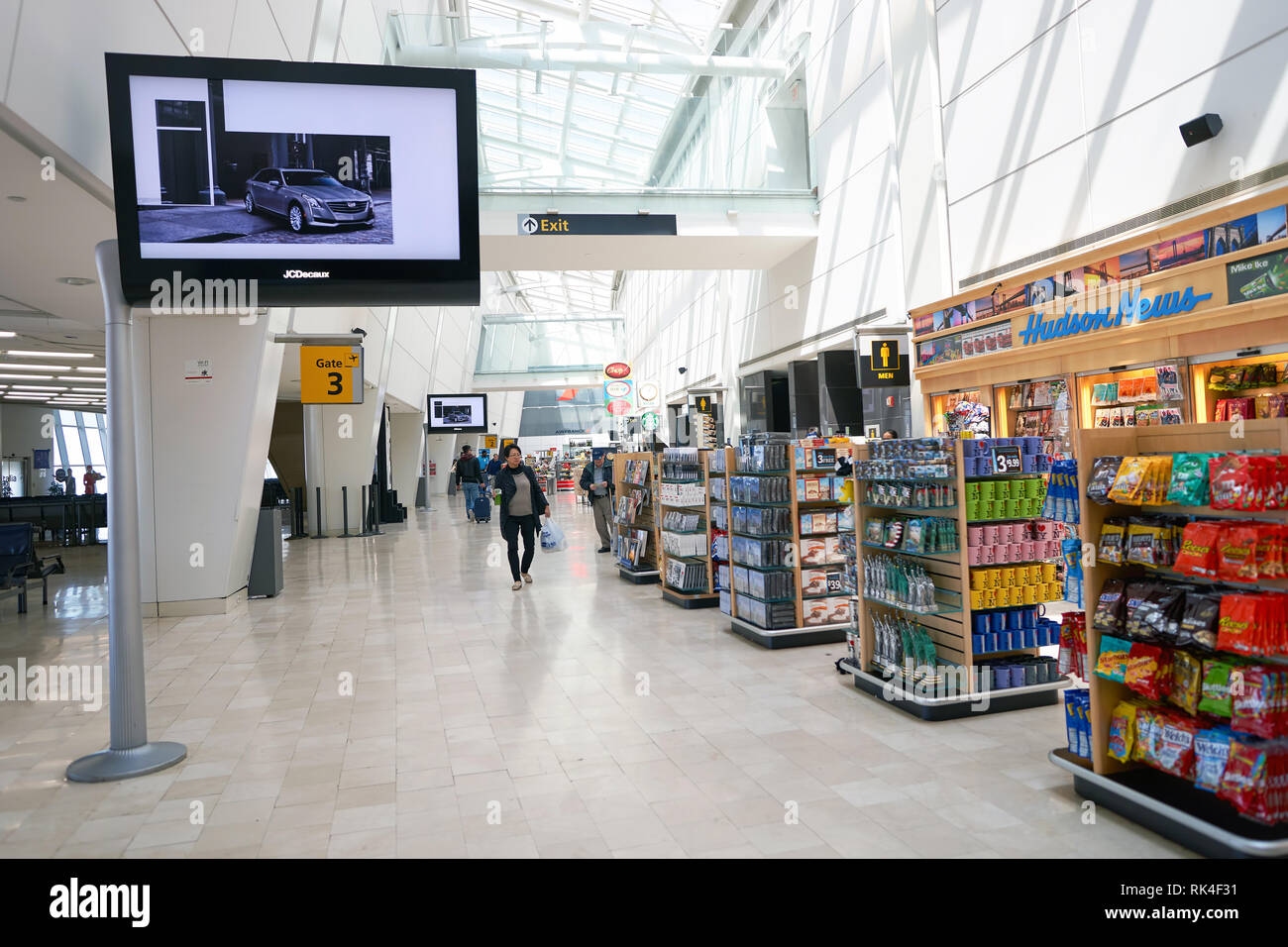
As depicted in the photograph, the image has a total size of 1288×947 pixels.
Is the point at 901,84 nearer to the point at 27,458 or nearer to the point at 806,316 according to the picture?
the point at 806,316

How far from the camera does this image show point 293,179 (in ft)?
14.3

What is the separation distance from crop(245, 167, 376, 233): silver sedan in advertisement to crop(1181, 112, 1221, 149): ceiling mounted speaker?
6.22 meters

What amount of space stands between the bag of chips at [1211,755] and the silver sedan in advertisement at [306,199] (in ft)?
14.6

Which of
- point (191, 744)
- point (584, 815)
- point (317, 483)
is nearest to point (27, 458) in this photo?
point (317, 483)

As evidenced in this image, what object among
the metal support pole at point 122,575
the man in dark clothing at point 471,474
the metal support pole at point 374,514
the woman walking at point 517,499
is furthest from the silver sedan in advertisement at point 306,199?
the man in dark clothing at point 471,474

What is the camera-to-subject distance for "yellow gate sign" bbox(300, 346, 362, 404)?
12.2 metres

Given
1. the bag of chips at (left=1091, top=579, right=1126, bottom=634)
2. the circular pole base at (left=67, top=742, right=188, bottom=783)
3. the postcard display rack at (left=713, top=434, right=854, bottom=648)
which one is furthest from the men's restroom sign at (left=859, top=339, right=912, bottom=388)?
the circular pole base at (left=67, top=742, right=188, bottom=783)

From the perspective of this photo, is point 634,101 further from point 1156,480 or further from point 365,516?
point 1156,480

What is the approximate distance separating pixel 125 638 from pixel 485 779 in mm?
2157

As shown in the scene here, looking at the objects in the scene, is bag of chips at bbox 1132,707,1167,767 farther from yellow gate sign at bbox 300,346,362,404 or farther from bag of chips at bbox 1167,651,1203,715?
yellow gate sign at bbox 300,346,362,404

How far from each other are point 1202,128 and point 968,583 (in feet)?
14.5

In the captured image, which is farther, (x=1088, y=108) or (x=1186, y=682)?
(x=1088, y=108)

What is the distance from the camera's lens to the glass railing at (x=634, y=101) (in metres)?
13.5

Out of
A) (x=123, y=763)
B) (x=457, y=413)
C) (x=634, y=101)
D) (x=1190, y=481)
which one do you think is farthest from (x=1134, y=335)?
(x=457, y=413)
